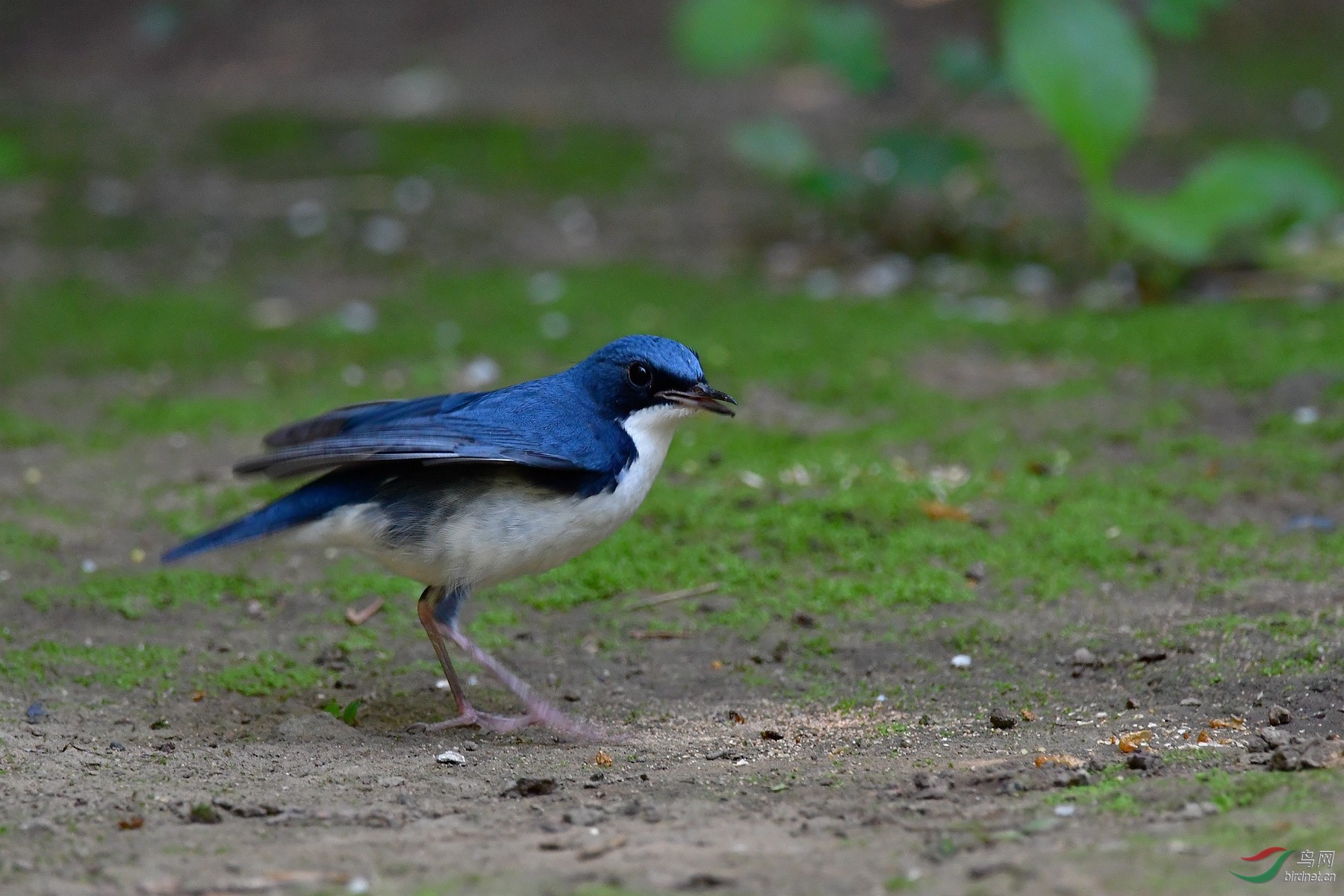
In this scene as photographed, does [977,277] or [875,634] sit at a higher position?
[977,277]

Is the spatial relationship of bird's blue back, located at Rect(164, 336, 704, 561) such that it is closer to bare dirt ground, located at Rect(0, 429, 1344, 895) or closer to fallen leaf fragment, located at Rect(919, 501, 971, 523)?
bare dirt ground, located at Rect(0, 429, 1344, 895)

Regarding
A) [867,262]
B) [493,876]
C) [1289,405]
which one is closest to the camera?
[493,876]

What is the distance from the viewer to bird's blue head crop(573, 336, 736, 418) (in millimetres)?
4770

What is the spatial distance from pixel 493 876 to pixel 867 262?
7.71 metres

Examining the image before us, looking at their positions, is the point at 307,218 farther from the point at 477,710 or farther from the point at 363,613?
the point at 477,710

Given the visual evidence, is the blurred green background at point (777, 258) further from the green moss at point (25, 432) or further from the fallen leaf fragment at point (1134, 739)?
the fallen leaf fragment at point (1134, 739)

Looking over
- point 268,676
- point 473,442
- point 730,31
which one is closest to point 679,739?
point 473,442

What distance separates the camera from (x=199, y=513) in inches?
255

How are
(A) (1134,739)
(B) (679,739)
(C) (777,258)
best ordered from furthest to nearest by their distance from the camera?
1. (C) (777,258)
2. (B) (679,739)
3. (A) (1134,739)

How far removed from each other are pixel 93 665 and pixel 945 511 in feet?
11.2

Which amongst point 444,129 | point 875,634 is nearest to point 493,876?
point 875,634

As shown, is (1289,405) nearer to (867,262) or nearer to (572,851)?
(867,262)

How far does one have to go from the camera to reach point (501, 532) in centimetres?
461

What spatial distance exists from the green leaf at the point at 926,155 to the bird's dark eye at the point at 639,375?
17.7 feet
